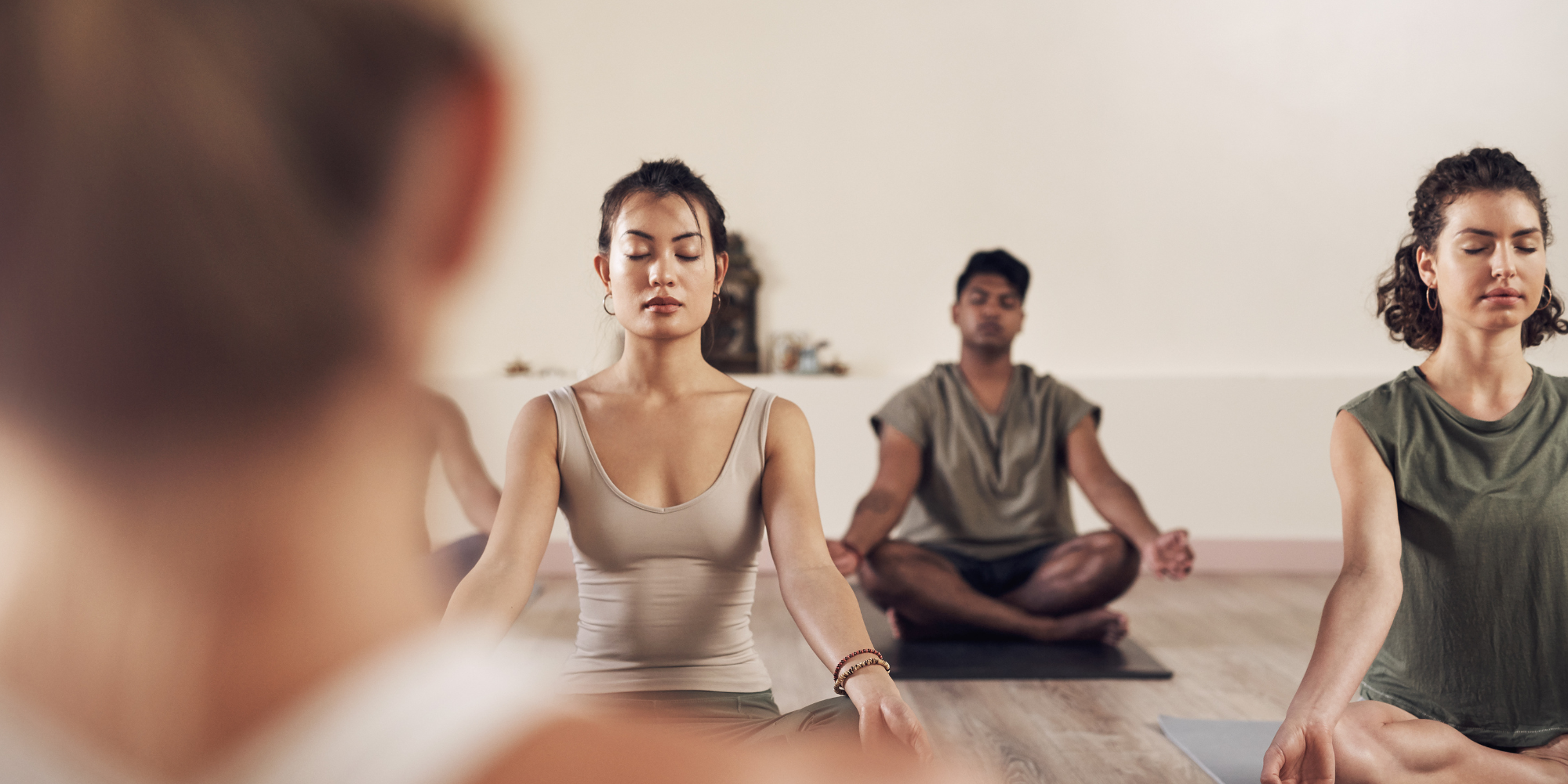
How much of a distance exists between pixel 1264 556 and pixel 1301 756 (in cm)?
342

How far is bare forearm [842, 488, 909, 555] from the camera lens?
9.36 ft

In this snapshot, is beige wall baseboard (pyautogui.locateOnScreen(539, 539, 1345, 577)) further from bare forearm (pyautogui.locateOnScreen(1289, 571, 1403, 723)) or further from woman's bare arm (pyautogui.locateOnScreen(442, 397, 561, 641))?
woman's bare arm (pyautogui.locateOnScreen(442, 397, 561, 641))

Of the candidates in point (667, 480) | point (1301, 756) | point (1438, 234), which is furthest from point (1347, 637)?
point (667, 480)

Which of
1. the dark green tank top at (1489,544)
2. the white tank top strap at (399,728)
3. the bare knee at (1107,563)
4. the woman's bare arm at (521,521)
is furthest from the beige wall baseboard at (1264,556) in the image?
the white tank top strap at (399,728)

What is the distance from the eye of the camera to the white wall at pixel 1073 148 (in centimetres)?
457

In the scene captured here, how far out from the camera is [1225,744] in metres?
2.03

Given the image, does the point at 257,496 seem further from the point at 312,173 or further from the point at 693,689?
the point at 693,689

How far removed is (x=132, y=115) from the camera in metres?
0.25

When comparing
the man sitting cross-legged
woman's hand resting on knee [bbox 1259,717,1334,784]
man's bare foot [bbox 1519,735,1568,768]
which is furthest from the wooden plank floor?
man's bare foot [bbox 1519,735,1568,768]

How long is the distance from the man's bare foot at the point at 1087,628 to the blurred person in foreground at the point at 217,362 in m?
2.77

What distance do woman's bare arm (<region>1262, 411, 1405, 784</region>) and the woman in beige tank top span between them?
631 millimetres

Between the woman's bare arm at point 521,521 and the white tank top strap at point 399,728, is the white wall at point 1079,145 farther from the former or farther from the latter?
the white tank top strap at point 399,728

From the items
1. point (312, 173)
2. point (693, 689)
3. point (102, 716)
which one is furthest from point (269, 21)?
point (693, 689)

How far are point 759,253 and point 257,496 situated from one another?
4333mm
